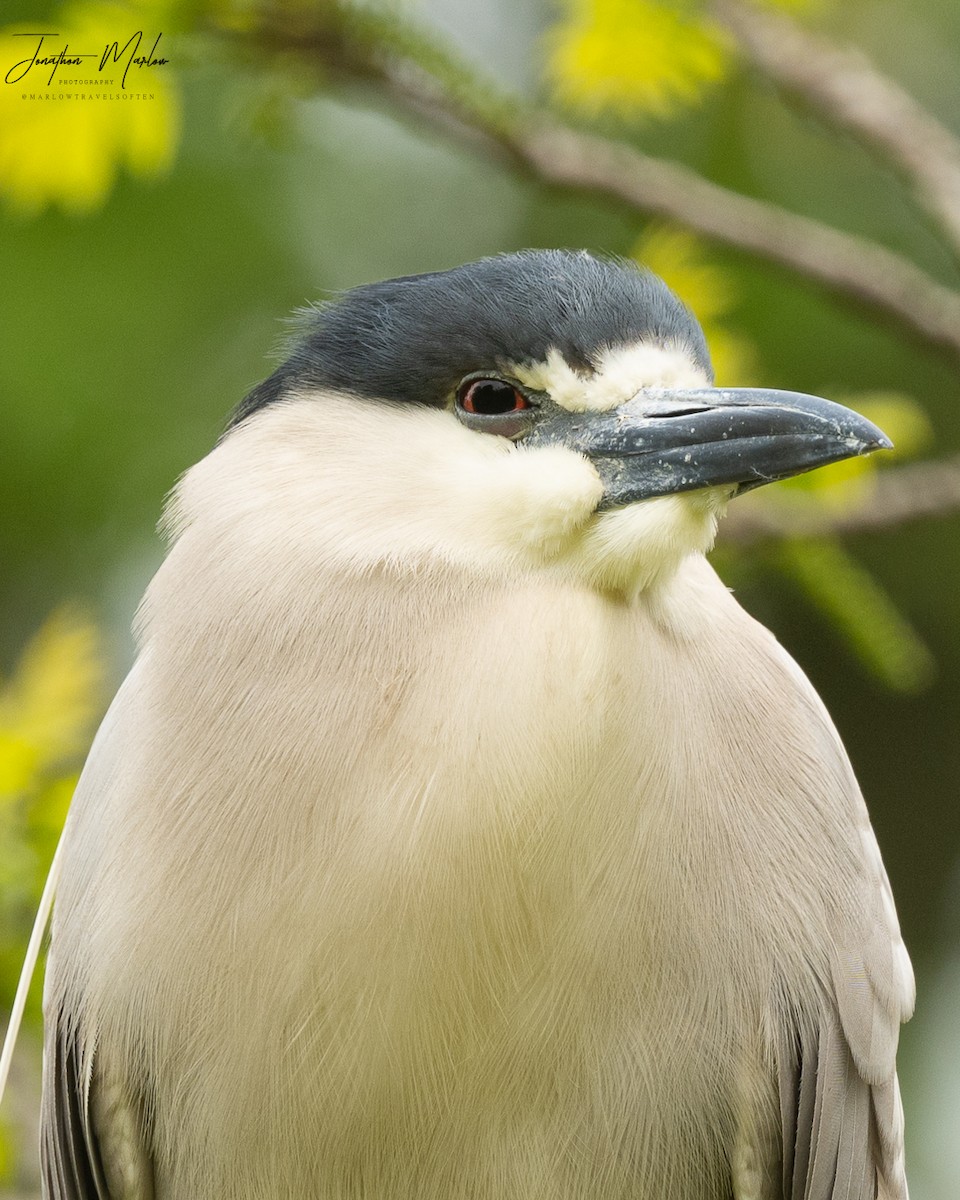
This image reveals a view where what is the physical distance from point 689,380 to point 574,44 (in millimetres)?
1445

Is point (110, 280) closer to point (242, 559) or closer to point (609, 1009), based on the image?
point (242, 559)

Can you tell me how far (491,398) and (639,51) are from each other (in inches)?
55.9

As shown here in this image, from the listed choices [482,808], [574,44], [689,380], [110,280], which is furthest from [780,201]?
[482,808]

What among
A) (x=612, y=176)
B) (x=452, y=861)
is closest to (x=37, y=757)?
(x=452, y=861)

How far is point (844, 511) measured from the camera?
3588 mm

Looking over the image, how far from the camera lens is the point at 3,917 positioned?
3123 millimetres

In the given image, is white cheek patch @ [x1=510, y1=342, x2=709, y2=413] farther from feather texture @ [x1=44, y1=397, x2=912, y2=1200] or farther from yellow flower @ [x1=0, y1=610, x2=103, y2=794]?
yellow flower @ [x1=0, y1=610, x2=103, y2=794]

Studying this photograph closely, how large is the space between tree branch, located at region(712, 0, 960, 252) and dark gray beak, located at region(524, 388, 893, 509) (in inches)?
50.8

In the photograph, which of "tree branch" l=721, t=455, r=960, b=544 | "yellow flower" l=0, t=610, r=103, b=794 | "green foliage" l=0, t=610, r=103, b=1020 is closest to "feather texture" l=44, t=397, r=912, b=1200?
"green foliage" l=0, t=610, r=103, b=1020

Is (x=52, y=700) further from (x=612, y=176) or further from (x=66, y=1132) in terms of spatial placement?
(x=612, y=176)

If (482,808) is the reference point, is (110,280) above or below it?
above

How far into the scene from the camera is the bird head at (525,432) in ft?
7.83

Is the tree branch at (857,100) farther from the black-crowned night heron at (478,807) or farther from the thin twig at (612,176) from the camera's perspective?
the black-crowned night heron at (478,807)

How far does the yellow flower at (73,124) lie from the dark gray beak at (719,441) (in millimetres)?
1415
